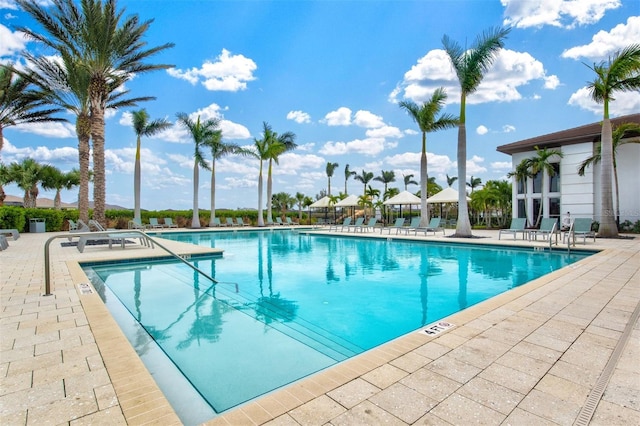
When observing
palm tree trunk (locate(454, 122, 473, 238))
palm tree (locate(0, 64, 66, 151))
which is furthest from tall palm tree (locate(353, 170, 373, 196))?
palm tree (locate(0, 64, 66, 151))

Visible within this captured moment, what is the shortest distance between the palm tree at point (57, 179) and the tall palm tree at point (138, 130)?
15346 mm

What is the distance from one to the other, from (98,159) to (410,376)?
46.2ft

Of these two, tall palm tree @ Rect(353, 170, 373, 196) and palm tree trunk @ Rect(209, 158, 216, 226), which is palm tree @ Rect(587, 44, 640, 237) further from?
tall palm tree @ Rect(353, 170, 373, 196)

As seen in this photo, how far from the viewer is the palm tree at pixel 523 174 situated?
20.1 m

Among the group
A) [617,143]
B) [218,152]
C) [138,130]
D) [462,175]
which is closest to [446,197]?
[462,175]

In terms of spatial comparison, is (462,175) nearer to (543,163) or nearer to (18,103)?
(543,163)

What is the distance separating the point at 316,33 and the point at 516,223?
1130 centimetres

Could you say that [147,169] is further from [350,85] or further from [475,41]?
[475,41]

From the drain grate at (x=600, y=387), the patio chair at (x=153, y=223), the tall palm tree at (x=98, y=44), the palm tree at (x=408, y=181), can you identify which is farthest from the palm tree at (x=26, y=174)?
the palm tree at (x=408, y=181)

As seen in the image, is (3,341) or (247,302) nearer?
(3,341)

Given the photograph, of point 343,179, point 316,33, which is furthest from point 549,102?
point 343,179

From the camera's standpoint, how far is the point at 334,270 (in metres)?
8.83

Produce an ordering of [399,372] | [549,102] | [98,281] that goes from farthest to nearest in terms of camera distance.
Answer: [549,102]
[98,281]
[399,372]

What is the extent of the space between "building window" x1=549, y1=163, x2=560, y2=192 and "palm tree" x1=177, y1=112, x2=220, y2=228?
2179cm
